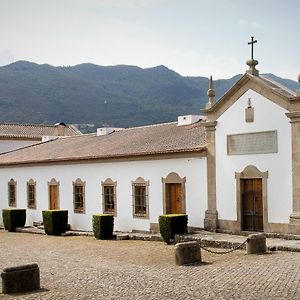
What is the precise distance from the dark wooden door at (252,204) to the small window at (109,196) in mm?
6823

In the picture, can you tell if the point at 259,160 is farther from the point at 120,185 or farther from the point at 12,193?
the point at 12,193

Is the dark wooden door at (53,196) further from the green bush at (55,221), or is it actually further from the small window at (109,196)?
the small window at (109,196)

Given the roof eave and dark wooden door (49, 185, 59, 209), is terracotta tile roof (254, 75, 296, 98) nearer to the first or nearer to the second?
the roof eave

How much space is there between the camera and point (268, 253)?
1502cm

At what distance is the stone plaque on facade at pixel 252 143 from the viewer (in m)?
17.7

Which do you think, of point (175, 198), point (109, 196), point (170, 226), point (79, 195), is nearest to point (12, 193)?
point (79, 195)

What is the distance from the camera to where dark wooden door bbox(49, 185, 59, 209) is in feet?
89.6

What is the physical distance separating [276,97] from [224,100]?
2.13m

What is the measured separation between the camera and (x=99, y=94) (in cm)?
14325

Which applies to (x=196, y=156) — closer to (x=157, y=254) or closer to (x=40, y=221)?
(x=157, y=254)

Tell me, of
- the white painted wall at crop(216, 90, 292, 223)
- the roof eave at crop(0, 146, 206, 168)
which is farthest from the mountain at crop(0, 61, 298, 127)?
the white painted wall at crop(216, 90, 292, 223)

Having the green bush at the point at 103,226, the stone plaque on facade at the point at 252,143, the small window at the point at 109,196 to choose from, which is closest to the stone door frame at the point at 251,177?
the stone plaque on facade at the point at 252,143

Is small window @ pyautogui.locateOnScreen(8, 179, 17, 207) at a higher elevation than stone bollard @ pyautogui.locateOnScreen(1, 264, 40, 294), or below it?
higher

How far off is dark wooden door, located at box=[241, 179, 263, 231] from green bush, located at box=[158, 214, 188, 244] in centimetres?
Answer: 221
